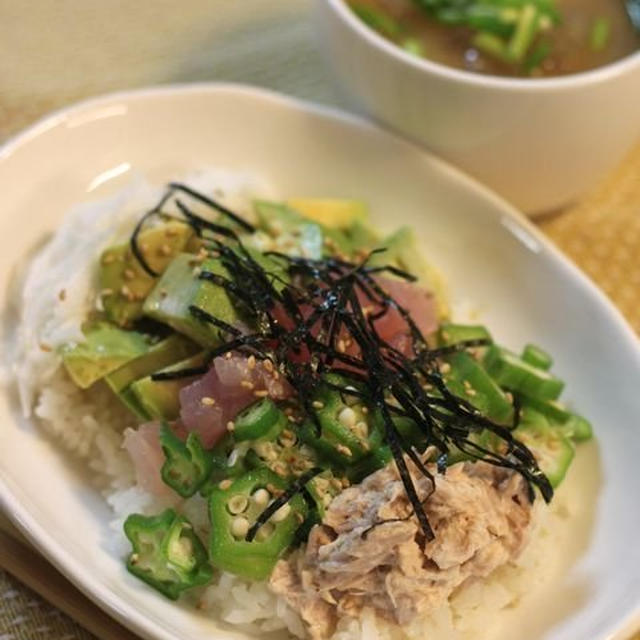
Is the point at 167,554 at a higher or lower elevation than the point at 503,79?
lower

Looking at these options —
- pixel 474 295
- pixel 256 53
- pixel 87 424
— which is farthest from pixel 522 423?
pixel 256 53

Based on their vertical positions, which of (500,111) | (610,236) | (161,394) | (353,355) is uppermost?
(500,111)

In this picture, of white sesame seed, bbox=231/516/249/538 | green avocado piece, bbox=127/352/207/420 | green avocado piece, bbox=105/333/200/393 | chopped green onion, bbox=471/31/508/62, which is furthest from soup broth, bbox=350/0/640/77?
white sesame seed, bbox=231/516/249/538

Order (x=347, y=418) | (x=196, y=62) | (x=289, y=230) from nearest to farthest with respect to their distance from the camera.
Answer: (x=347, y=418), (x=289, y=230), (x=196, y=62)

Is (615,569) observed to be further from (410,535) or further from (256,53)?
(256,53)

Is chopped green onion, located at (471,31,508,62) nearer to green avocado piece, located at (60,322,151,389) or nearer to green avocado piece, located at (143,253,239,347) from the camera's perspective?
green avocado piece, located at (143,253,239,347)

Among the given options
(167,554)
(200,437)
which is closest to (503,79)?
(200,437)

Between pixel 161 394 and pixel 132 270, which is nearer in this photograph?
pixel 161 394

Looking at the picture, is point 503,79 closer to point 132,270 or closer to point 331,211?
point 331,211
